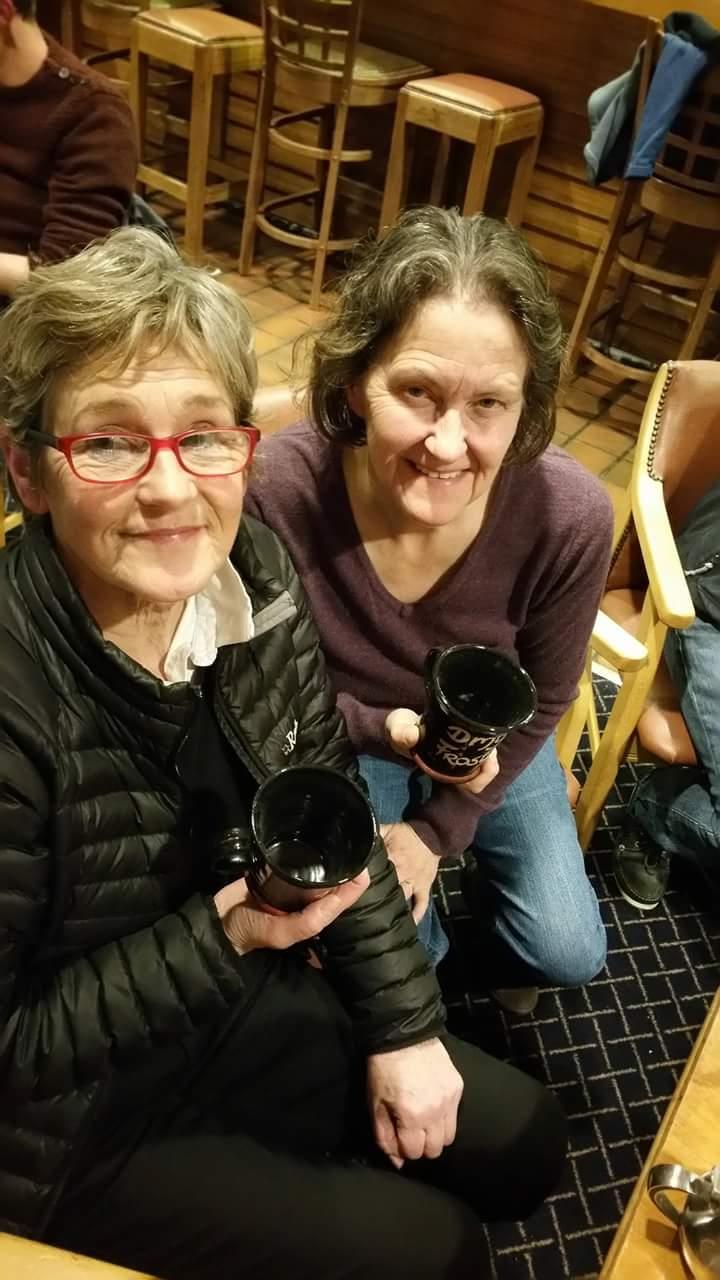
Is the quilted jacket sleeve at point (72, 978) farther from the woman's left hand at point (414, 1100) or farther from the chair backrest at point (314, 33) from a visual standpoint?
the chair backrest at point (314, 33)

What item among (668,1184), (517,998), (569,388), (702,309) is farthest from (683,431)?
(569,388)

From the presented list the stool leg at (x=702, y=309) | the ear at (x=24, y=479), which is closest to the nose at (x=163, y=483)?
the ear at (x=24, y=479)

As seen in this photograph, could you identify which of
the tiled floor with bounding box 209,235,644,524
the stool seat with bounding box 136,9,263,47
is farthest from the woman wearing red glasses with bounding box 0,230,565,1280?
the stool seat with bounding box 136,9,263,47

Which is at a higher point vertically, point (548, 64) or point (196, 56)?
point (548, 64)

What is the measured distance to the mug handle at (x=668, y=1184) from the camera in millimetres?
880

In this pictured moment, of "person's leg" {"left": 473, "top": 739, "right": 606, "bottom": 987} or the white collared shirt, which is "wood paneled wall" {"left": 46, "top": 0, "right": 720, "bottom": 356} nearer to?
"person's leg" {"left": 473, "top": 739, "right": 606, "bottom": 987}

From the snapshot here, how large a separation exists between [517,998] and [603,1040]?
19cm

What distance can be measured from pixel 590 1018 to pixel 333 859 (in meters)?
1.02

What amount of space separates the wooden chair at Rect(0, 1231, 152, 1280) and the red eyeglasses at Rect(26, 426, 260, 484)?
64cm

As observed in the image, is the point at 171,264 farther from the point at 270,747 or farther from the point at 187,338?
the point at 270,747

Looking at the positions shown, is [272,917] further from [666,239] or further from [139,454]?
[666,239]

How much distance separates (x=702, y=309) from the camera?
3424 millimetres

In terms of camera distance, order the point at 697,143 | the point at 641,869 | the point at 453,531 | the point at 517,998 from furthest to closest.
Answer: the point at 697,143 < the point at 641,869 < the point at 517,998 < the point at 453,531

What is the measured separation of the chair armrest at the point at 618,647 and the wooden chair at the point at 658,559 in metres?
0.02
